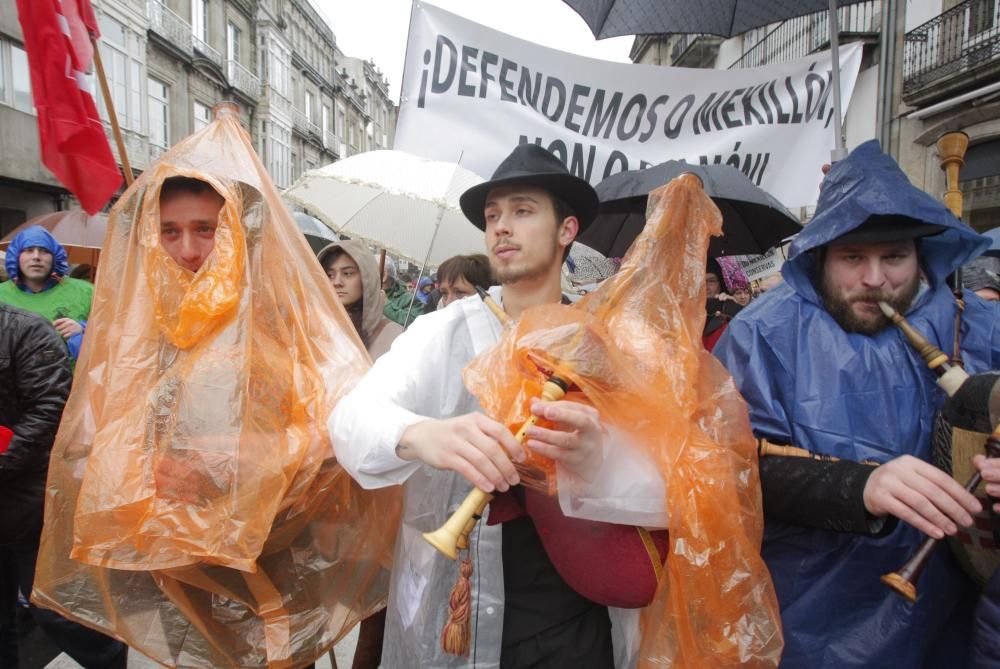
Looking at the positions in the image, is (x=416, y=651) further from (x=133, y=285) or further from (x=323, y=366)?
(x=133, y=285)

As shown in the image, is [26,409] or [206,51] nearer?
[26,409]

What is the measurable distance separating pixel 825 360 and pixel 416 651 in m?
1.21

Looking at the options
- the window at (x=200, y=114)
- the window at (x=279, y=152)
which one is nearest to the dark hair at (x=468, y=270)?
the window at (x=200, y=114)

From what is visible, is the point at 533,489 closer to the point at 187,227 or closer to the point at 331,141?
the point at 187,227

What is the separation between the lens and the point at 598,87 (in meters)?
3.16

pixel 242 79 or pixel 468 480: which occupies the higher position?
pixel 242 79

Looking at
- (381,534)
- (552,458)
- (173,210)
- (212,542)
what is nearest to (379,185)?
(173,210)

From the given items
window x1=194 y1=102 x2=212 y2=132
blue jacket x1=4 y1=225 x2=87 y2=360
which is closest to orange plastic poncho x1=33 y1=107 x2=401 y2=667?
blue jacket x1=4 y1=225 x2=87 y2=360

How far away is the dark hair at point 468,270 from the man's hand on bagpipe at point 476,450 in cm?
307

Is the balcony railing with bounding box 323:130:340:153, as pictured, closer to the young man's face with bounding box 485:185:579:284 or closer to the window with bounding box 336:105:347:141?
the window with bounding box 336:105:347:141

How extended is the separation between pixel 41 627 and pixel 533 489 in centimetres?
227

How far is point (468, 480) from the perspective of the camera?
1.16 meters

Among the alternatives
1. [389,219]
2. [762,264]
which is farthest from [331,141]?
[762,264]

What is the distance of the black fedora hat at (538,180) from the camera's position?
4.99 feet
